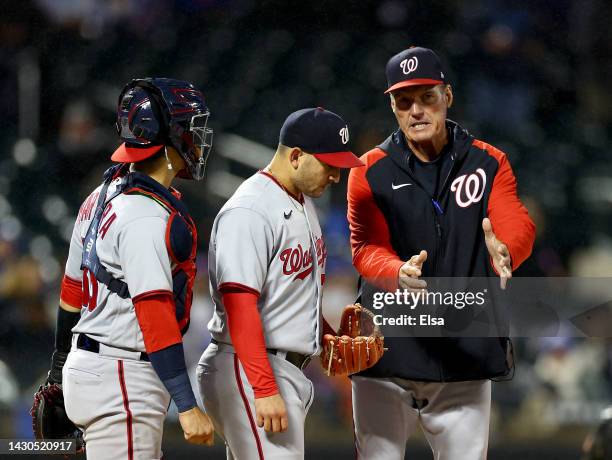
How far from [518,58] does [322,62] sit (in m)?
1.20

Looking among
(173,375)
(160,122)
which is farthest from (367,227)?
(173,375)

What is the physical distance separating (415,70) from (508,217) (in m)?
0.49

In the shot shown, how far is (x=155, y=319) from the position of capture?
82.7 inches

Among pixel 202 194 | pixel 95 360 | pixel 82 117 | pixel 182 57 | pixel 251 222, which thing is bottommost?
pixel 95 360

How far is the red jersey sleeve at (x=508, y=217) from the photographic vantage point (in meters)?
2.55

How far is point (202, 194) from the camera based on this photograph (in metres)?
5.19

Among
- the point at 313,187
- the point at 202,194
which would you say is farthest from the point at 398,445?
the point at 202,194

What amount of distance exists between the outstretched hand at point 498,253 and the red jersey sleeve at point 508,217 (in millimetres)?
87

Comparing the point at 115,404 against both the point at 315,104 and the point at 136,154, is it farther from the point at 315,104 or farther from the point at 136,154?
the point at 315,104

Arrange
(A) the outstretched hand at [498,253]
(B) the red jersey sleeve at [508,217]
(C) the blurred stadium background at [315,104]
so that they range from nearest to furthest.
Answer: (A) the outstretched hand at [498,253] < (B) the red jersey sleeve at [508,217] < (C) the blurred stadium background at [315,104]

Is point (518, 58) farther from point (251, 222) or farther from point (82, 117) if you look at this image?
point (251, 222)

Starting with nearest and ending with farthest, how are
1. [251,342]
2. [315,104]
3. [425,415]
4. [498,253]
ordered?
[251,342]
[498,253]
[425,415]
[315,104]

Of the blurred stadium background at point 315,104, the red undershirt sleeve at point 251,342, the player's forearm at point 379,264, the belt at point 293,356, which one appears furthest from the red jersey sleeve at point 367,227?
the blurred stadium background at point 315,104

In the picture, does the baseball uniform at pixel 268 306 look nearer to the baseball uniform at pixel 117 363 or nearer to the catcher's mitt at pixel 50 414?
the baseball uniform at pixel 117 363
